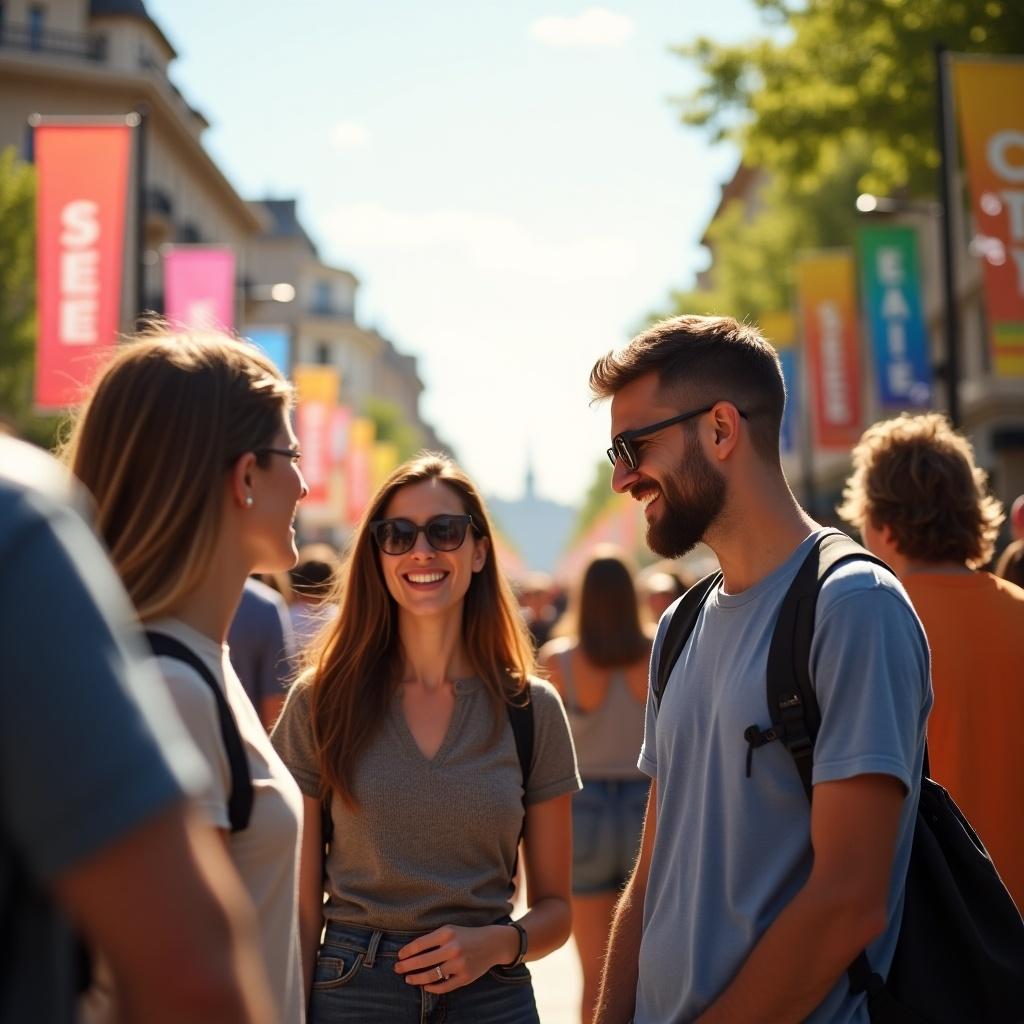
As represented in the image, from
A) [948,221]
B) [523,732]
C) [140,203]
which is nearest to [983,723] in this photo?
[523,732]

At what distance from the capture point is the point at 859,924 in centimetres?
237

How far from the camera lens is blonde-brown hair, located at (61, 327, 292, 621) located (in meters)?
2.14

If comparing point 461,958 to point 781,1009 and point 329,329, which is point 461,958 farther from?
point 329,329

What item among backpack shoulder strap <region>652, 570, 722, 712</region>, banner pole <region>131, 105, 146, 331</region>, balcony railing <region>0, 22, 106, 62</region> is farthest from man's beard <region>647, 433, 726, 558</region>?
balcony railing <region>0, 22, 106, 62</region>

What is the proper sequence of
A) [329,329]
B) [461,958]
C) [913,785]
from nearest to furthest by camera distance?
[913,785], [461,958], [329,329]

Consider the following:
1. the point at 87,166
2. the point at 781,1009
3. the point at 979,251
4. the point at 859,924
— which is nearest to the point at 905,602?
the point at 859,924

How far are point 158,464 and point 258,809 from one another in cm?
52

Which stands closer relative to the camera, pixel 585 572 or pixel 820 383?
pixel 585 572

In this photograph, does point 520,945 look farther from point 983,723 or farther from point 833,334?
point 833,334

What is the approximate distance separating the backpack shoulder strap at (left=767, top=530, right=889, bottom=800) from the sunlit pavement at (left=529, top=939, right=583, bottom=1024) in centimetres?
442

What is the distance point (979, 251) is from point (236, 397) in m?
10.9

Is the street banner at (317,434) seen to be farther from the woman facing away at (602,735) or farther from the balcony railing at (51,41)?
the balcony railing at (51,41)

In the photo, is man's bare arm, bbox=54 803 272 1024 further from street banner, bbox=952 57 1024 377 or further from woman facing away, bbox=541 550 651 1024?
street banner, bbox=952 57 1024 377

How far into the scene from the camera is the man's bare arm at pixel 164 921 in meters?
1.24
